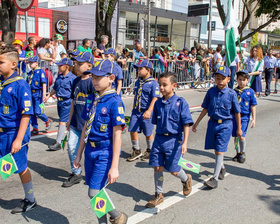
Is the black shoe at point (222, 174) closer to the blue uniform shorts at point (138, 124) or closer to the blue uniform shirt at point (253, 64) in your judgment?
the blue uniform shorts at point (138, 124)

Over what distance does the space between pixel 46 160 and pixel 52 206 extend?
6.57 ft

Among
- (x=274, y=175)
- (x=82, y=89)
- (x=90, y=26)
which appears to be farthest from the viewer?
(x=90, y=26)

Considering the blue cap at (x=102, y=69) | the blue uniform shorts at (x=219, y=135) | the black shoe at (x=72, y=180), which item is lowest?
the black shoe at (x=72, y=180)

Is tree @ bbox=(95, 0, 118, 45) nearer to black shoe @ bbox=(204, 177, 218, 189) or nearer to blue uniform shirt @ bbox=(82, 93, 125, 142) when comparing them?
black shoe @ bbox=(204, 177, 218, 189)

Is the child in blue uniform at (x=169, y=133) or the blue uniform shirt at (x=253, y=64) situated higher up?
the blue uniform shirt at (x=253, y=64)

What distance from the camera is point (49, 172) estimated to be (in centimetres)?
565

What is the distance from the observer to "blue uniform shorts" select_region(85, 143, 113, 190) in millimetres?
3410

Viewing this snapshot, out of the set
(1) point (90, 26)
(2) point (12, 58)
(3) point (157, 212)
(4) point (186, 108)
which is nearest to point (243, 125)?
(4) point (186, 108)

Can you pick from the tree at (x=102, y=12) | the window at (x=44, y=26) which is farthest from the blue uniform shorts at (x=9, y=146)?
the window at (x=44, y=26)

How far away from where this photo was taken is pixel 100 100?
3.47 m

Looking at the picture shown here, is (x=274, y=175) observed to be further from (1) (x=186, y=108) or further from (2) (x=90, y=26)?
(2) (x=90, y=26)

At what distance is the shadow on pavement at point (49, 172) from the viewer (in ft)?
17.8

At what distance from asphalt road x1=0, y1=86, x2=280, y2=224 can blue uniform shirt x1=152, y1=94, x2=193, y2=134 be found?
1.03 m

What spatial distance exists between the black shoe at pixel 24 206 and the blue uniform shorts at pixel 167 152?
165 centimetres
